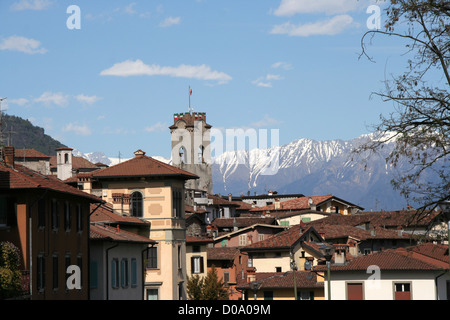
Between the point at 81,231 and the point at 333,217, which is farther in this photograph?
the point at 333,217

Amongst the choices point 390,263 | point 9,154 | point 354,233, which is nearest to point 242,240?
point 354,233

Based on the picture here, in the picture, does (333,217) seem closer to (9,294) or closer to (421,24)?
(9,294)

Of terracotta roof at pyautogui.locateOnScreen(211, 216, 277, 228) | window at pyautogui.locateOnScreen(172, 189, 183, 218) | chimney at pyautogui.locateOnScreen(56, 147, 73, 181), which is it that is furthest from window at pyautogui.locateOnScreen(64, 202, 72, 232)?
terracotta roof at pyautogui.locateOnScreen(211, 216, 277, 228)

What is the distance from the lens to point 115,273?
48.2 m

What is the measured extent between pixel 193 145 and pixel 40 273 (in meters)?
128

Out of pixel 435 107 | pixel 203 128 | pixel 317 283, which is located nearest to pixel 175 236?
pixel 317 283

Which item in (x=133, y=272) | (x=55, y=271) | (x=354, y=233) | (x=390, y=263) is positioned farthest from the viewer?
(x=354, y=233)

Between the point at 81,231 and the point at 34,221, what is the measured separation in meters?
7.26

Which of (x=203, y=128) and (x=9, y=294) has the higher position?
(x=203, y=128)

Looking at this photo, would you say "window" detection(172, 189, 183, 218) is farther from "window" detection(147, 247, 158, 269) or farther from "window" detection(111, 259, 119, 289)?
"window" detection(111, 259, 119, 289)

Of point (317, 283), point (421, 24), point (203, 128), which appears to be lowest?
point (317, 283)

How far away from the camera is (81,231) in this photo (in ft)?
141

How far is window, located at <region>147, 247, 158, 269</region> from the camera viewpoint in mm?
59819

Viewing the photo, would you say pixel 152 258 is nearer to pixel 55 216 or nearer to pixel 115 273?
pixel 115 273
